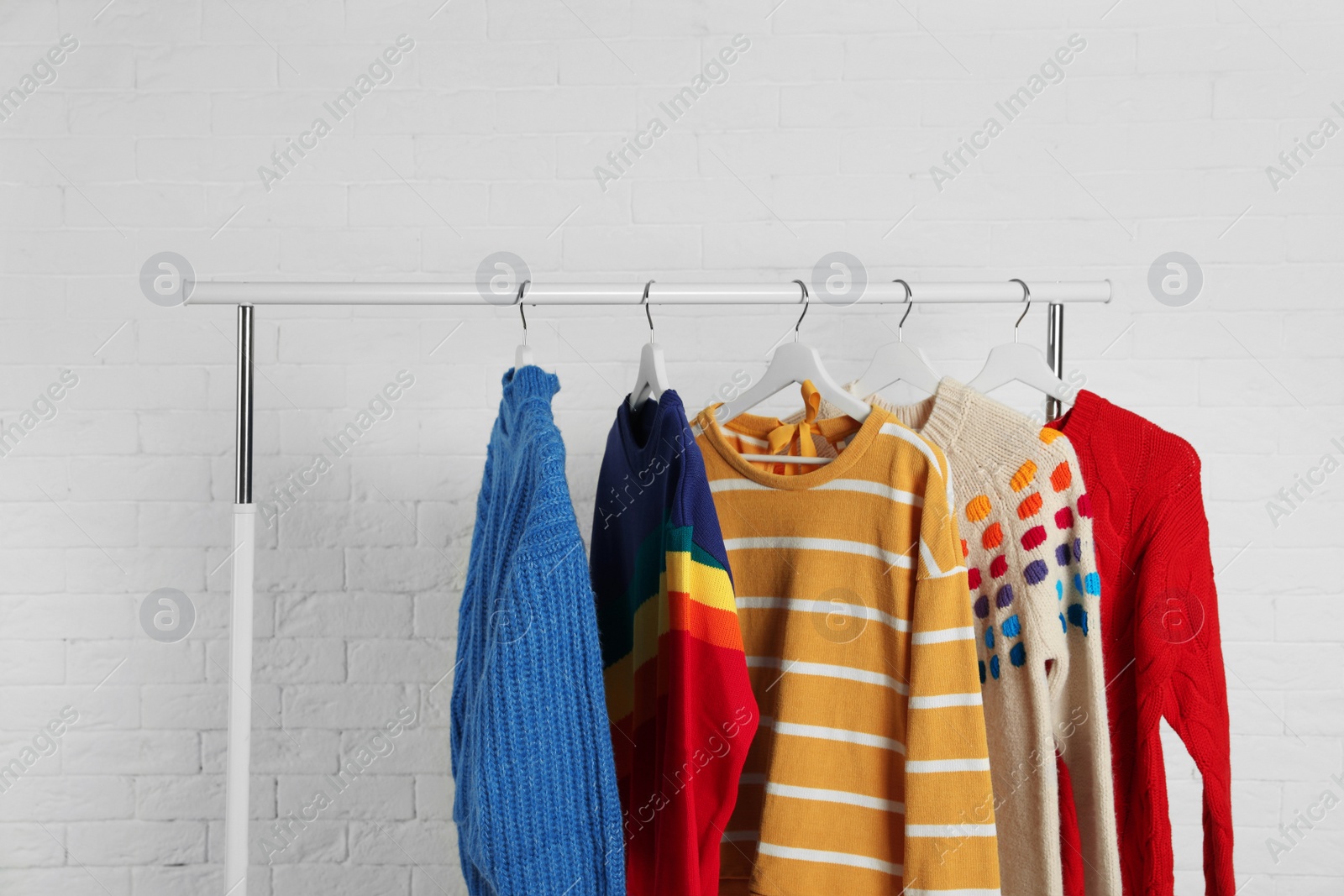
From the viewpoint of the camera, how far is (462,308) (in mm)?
1680

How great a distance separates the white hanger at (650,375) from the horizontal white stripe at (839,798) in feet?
1.56

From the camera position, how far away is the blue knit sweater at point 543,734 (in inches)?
33.3

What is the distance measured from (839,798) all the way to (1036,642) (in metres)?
0.29

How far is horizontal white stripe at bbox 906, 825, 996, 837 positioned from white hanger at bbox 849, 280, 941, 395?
1.76ft

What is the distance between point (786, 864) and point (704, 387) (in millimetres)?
859

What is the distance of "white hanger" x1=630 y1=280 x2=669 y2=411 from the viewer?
1.10m

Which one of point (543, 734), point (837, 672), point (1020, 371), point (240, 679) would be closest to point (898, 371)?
point (1020, 371)

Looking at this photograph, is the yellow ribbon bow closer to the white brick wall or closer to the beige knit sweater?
the beige knit sweater

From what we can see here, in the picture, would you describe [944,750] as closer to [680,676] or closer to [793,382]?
[680,676]

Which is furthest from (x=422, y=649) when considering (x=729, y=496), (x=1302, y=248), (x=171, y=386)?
(x=1302, y=248)

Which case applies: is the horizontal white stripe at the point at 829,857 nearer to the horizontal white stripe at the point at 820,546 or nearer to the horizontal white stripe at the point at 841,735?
the horizontal white stripe at the point at 841,735

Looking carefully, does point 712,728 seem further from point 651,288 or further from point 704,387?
point 704,387

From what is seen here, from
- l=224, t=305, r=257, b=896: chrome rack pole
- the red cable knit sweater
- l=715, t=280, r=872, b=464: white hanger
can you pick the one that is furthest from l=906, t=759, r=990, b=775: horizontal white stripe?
l=224, t=305, r=257, b=896: chrome rack pole

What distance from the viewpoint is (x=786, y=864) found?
1047mm
